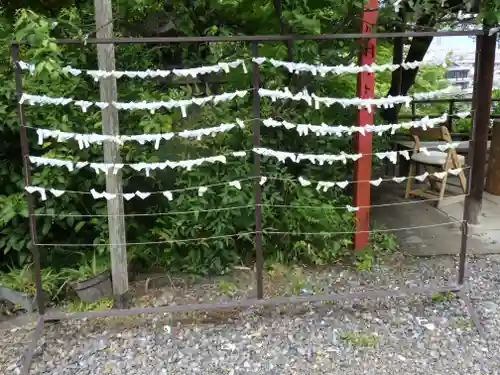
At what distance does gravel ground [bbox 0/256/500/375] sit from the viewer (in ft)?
10.8

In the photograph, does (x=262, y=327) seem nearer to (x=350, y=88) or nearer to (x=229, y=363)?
(x=229, y=363)

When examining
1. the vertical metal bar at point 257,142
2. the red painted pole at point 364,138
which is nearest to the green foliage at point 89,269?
the vertical metal bar at point 257,142

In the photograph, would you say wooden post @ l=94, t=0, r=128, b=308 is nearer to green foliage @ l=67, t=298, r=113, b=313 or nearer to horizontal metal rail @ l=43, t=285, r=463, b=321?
green foliage @ l=67, t=298, r=113, b=313

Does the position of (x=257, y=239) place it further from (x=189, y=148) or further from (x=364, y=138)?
(x=364, y=138)

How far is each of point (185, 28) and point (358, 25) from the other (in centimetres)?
150

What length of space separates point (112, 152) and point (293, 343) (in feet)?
6.04

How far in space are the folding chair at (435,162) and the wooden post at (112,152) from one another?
337cm

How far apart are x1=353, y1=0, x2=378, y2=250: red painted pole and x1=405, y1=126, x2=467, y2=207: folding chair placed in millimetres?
1259

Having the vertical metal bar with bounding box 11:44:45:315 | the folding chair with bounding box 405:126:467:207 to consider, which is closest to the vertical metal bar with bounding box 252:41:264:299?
the vertical metal bar with bounding box 11:44:45:315

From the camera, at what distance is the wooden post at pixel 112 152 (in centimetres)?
358

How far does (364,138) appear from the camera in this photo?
466 cm

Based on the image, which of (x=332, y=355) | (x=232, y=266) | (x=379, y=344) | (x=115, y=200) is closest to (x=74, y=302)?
(x=115, y=200)

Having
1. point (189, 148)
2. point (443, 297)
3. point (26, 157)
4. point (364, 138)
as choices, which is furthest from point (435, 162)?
point (26, 157)

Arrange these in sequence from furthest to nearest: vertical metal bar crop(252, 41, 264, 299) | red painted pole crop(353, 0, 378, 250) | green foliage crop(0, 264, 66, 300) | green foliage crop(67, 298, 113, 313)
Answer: red painted pole crop(353, 0, 378, 250)
green foliage crop(0, 264, 66, 300)
green foliage crop(67, 298, 113, 313)
vertical metal bar crop(252, 41, 264, 299)
